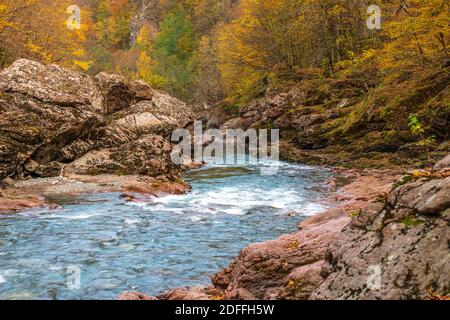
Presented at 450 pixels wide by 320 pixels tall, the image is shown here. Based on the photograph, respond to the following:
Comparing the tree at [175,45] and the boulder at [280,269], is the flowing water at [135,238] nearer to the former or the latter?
the boulder at [280,269]

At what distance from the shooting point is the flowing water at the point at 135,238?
28.4ft

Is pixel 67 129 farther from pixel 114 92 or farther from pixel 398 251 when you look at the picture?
pixel 398 251

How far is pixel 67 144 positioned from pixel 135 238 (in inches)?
415

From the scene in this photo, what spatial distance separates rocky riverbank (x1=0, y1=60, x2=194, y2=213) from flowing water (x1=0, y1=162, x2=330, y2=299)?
1663mm

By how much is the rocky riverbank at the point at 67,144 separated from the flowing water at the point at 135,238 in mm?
1663

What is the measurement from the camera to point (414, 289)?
4.20 m

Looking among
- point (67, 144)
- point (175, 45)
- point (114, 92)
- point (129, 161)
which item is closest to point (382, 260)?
point (129, 161)

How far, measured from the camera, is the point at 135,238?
39.3ft

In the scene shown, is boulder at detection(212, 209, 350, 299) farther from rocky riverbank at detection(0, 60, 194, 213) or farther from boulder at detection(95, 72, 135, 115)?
boulder at detection(95, 72, 135, 115)

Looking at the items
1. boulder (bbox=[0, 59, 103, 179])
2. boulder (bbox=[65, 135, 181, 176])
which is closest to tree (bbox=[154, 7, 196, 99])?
boulder (bbox=[0, 59, 103, 179])

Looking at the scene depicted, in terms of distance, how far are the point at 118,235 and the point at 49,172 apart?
8672mm

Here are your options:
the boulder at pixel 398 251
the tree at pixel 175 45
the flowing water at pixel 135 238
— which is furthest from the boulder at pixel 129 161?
the tree at pixel 175 45

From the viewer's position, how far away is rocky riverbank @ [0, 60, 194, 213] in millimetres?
18172

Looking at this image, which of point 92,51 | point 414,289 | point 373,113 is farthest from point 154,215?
point 92,51
